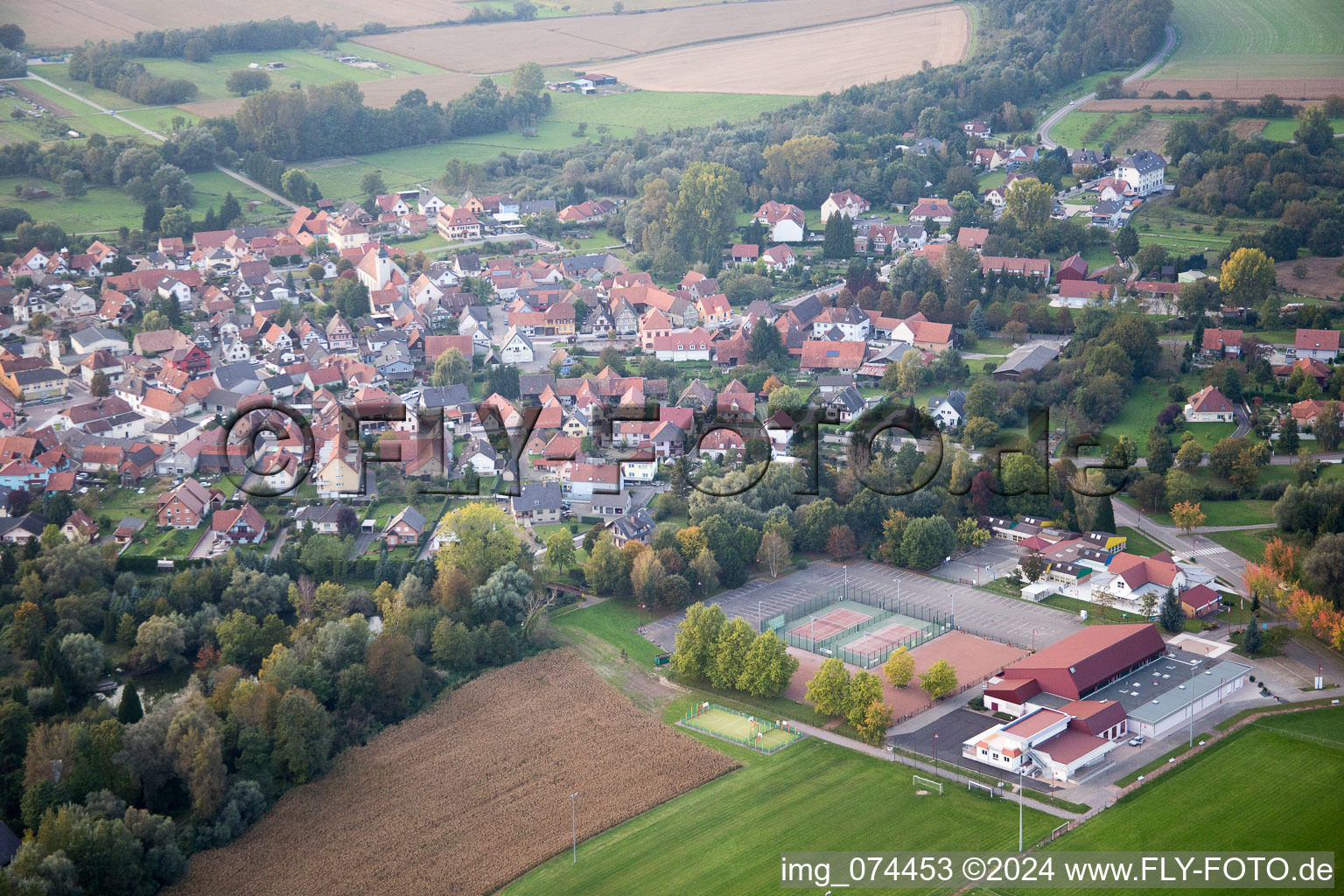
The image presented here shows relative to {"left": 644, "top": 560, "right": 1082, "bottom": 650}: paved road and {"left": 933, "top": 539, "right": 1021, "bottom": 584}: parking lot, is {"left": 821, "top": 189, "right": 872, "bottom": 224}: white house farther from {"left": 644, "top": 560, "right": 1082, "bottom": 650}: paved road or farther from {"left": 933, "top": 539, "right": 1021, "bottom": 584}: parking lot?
{"left": 644, "top": 560, "right": 1082, "bottom": 650}: paved road

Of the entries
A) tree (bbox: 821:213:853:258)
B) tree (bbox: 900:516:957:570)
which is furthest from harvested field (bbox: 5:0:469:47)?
tree (bbox: 900:516:957:570)

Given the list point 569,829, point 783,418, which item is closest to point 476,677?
point 569,829

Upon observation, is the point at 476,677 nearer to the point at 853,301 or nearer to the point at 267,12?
the point at 853,301

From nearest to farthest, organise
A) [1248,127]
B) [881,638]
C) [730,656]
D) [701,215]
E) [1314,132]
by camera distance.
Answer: [730,656] → [881,638] → [701,215] → [1314,132] → [1248,127]

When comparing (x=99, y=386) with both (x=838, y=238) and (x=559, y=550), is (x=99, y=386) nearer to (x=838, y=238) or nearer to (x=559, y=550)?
(x=559, y=550)

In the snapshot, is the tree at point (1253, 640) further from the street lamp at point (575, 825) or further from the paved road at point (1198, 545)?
the street lamp at point (575, 825)

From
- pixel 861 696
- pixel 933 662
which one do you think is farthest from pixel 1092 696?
pixel 861 696

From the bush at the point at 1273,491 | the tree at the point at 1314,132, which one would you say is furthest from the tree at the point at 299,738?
the tree at the point at 1314,132
